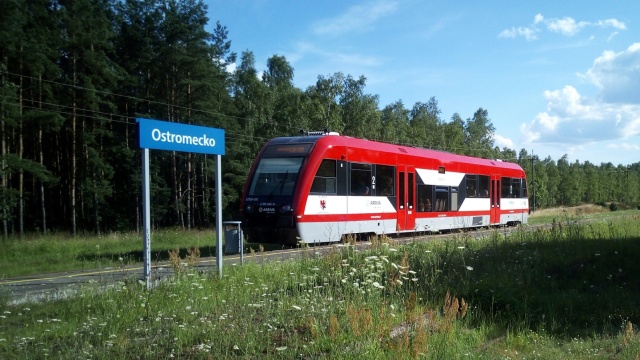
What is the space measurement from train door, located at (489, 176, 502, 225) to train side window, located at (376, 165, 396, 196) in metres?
9.54

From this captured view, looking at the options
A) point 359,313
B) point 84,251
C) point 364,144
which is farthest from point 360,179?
point 359,313

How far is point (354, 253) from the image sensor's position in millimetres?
8867

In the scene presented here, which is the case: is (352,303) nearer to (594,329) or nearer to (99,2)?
(594,329)

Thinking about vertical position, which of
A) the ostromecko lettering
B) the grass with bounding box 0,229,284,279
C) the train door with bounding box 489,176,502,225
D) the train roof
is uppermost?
the train roof

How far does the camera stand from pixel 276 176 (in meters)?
16.0

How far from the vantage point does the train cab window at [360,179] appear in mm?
17281

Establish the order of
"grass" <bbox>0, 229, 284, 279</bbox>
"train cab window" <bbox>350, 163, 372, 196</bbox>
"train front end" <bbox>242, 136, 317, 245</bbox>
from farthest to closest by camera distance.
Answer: "train cab window" <bbox>350, 163, 372, 196</bbox>
"train front end" <bbox>242, 136, 317, 245</bbox>
"grass" <bbox>0, 229, 284, 279</bbox>

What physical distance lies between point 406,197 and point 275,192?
6039mm

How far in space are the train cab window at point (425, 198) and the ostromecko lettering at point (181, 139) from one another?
492 inches

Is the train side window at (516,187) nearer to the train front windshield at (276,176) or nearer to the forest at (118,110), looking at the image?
the train front windshield at (276,176)

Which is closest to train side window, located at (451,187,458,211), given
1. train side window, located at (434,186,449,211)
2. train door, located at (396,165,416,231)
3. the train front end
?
train side window, located at (434,186,449,211)

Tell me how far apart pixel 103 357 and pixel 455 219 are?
790 inches

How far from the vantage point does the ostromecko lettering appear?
845 centimetres

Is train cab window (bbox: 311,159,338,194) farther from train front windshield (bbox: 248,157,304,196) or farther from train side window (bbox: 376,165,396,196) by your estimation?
train side window (bbox: 376,165,396,196)
